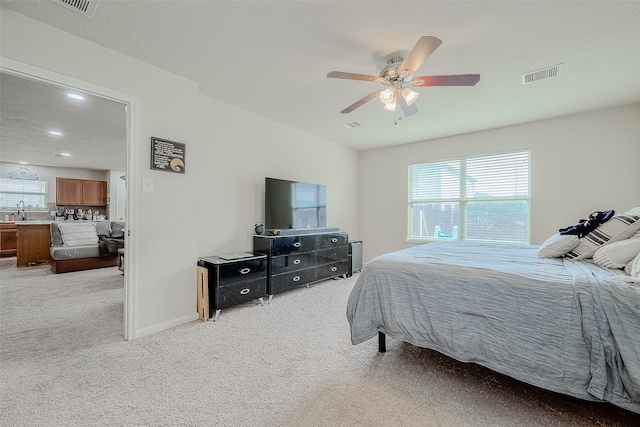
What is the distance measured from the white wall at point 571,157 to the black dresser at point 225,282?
12.3 feet

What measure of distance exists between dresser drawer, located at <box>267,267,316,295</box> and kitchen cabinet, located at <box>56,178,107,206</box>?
25.2 ft

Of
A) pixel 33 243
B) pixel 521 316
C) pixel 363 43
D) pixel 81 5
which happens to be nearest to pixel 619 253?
pixel 521 316

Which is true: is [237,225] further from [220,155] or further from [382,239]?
[382,239]

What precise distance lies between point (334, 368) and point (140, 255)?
1956 millimetres

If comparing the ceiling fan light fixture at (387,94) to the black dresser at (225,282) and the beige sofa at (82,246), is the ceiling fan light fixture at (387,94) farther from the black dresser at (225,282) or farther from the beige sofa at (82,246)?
the beige sofa at (82,246)

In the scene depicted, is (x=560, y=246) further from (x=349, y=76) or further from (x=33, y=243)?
(x=33, y=243)

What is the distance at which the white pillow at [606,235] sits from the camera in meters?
1.80

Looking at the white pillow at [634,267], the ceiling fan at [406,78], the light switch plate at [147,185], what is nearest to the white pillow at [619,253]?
the white pillow at [634,267]

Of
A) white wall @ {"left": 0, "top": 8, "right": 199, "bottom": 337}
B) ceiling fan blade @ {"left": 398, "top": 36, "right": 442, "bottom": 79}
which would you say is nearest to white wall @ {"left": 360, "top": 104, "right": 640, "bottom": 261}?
ceiling fan blade @ {"left": 398, "top": 36, "right": 442, "bottom": 79}

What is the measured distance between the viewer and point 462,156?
453cm

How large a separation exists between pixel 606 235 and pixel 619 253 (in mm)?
342

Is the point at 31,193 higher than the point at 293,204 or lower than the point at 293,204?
higher

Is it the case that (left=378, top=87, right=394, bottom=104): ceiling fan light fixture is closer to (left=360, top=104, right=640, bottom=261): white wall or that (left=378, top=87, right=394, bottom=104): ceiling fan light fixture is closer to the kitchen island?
(left=360, top=104, right=640, bottom=261): white wall

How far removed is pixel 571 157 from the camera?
3652mm
